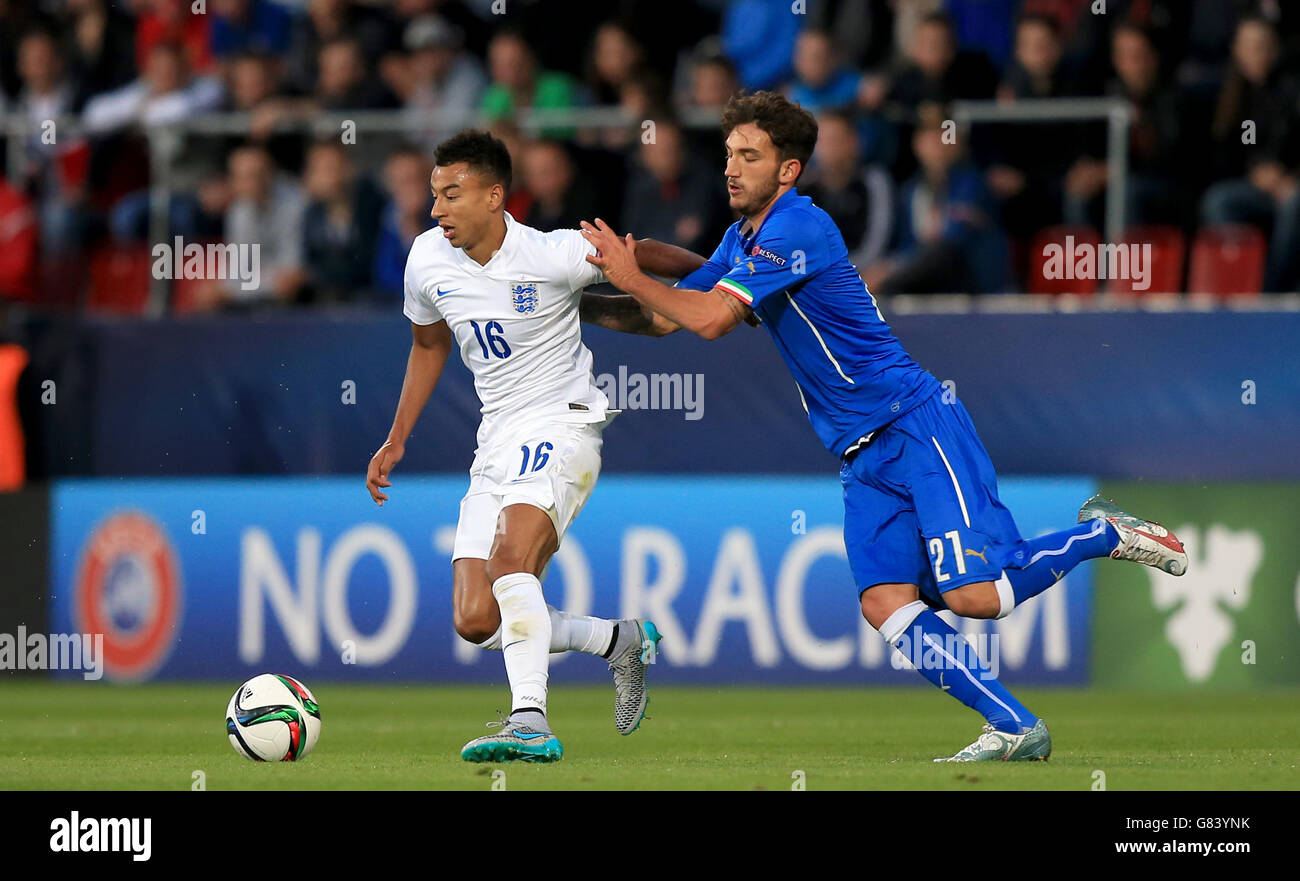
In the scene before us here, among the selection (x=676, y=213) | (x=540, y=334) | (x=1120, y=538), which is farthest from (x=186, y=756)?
(x=676, y=213)

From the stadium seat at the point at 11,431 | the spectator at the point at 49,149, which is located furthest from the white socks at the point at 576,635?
the spectator at the point at 49,149

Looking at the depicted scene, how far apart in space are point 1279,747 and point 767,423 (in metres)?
4.80

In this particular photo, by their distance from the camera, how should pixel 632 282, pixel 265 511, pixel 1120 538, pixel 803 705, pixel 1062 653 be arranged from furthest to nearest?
pixel 265 511
pixel 1062 653
pixel 803 705
pixel 1120 538
pixel 632 282

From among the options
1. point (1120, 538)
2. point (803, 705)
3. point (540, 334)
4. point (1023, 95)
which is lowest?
point (803, 705)

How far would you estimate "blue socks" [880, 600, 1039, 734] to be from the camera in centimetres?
757

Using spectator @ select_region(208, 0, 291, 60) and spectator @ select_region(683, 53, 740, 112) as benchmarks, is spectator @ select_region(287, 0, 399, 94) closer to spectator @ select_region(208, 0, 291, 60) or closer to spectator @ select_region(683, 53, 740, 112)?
spectator @ select_region(208, 0, 291, 60)

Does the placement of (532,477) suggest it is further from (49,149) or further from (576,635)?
(49,149)

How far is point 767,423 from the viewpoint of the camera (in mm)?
12539

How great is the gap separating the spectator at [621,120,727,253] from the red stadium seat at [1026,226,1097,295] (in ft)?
6.59

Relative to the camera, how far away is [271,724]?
7754 millimetres

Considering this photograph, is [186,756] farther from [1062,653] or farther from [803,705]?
[1062,653]

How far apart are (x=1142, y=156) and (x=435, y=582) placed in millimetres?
5131

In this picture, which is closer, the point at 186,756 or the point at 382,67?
the point at 186,756

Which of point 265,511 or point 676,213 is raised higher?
point 676,213
